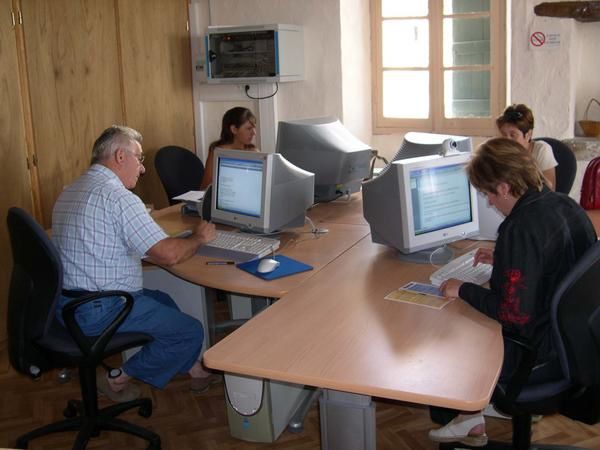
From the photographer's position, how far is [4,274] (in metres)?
4.14

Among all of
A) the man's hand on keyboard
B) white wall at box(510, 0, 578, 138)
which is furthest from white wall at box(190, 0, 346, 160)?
the man's hand on keyboard

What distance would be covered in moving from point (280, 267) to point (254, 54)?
2634 mm

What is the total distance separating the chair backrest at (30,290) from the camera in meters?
2.65

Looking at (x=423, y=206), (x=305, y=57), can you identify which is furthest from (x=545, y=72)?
(x=423, y=206)

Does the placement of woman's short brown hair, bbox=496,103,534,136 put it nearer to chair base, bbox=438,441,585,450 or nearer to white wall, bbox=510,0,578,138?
white wall, bbox=510,0,578,138

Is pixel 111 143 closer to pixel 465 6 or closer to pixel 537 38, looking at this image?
pixel 537 38

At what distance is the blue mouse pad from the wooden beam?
2635mm

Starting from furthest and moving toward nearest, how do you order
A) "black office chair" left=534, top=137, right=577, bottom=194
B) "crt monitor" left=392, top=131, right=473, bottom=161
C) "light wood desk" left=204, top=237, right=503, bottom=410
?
"black office chair" left=534, top=137, right=577, bottom=194 < "crt monitor" left=392, top=131, right=473, bottom=161 < "light wood desk" left=204, top=237, right=503, bottom=410

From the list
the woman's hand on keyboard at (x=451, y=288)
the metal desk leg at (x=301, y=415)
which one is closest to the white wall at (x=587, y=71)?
the metal desk leg at (x=301, y=415)

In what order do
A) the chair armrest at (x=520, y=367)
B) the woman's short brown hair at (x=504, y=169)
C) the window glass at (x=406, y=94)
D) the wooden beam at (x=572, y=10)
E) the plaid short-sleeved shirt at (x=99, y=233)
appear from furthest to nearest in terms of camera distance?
the window glass at (x=406, y=94)
the wooden beam at (x=572, y=10)
the plaid short-sleeved shirt at (x=99, y=233)
the woman's short brown hair at (x=504, y=169)
the chair armrest at (x=520, y=367)

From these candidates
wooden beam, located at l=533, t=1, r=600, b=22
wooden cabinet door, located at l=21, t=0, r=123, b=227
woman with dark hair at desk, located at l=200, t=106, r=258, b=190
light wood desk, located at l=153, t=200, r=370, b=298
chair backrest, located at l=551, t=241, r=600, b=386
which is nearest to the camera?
chair backrest, located at l=551, t=241, r=600, b=386

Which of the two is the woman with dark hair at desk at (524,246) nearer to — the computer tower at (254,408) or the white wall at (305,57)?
the computer tower at (254,408)

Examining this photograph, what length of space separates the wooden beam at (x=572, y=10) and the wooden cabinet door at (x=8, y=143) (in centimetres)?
311

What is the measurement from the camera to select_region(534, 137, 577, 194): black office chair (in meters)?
4.00
